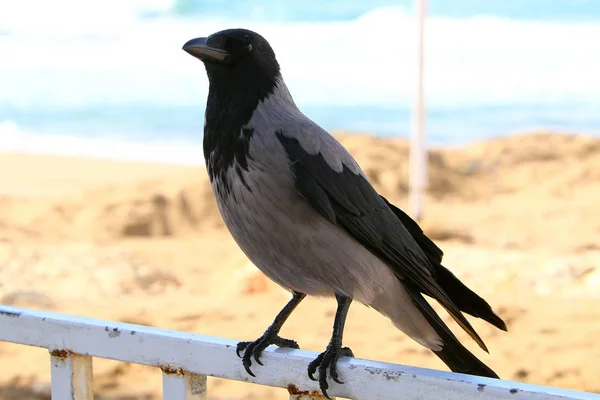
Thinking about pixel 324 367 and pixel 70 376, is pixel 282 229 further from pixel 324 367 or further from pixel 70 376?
pixel 70 376

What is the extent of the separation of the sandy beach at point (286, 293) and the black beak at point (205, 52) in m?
0.70

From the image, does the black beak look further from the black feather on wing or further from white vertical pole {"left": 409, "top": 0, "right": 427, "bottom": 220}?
white vertical pole {"left": 409, "top": 0, "right": 427, "bottom": 220}

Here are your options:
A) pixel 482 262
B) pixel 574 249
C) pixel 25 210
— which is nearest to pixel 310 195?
pixel 482 262

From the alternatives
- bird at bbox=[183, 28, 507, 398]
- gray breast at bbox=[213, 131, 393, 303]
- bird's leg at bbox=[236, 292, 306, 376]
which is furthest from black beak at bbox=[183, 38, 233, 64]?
bird's leg at bbox=[236, 292, 306, 376]

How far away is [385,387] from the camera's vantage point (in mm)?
1711

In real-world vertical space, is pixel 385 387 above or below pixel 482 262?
below

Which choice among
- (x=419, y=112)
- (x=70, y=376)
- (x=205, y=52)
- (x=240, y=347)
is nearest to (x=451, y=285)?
(x=240, y=347)

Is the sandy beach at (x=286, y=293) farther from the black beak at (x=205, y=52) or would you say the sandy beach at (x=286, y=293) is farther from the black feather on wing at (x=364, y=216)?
the black beak at (x=205, y=52)

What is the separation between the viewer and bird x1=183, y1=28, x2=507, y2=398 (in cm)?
195

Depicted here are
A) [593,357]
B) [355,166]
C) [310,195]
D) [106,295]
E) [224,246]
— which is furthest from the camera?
[224,246]

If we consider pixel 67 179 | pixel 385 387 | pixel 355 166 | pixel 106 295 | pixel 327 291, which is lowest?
pixel 385 387

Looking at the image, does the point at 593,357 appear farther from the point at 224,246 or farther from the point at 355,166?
the point at 224,246

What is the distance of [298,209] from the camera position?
197 cm

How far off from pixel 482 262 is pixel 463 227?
2.92 m
